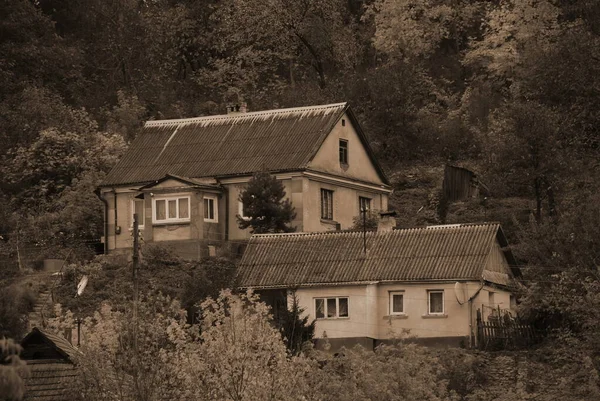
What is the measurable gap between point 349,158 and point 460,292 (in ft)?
43.7

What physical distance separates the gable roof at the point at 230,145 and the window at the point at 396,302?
9.14 meters

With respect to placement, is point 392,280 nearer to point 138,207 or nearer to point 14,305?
point 138,207

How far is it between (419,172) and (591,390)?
27673mm

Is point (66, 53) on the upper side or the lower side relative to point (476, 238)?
upper

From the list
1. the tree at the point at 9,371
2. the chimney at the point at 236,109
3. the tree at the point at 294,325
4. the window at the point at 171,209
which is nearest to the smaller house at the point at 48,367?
the tree at the point at 294,325

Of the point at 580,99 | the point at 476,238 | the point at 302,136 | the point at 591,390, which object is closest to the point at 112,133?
the point at 302,136

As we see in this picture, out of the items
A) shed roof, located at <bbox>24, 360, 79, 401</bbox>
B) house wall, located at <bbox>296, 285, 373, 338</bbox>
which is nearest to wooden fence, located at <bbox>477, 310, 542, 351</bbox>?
house wall, located at <bbox>296, 285, 373, 338</bbox>

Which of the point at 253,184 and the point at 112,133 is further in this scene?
the point at 112,133

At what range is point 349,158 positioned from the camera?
225ft

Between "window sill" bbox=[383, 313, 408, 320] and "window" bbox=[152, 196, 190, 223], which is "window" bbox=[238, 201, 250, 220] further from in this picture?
"window sill" bbox=[383, 313, 408, 320]

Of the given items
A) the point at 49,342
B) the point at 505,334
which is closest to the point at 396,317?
the point at 505,334

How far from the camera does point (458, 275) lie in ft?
185

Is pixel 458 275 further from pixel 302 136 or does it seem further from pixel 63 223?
pixel 63 223

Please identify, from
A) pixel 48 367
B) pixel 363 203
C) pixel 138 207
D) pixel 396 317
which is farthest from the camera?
pixel 363 203
